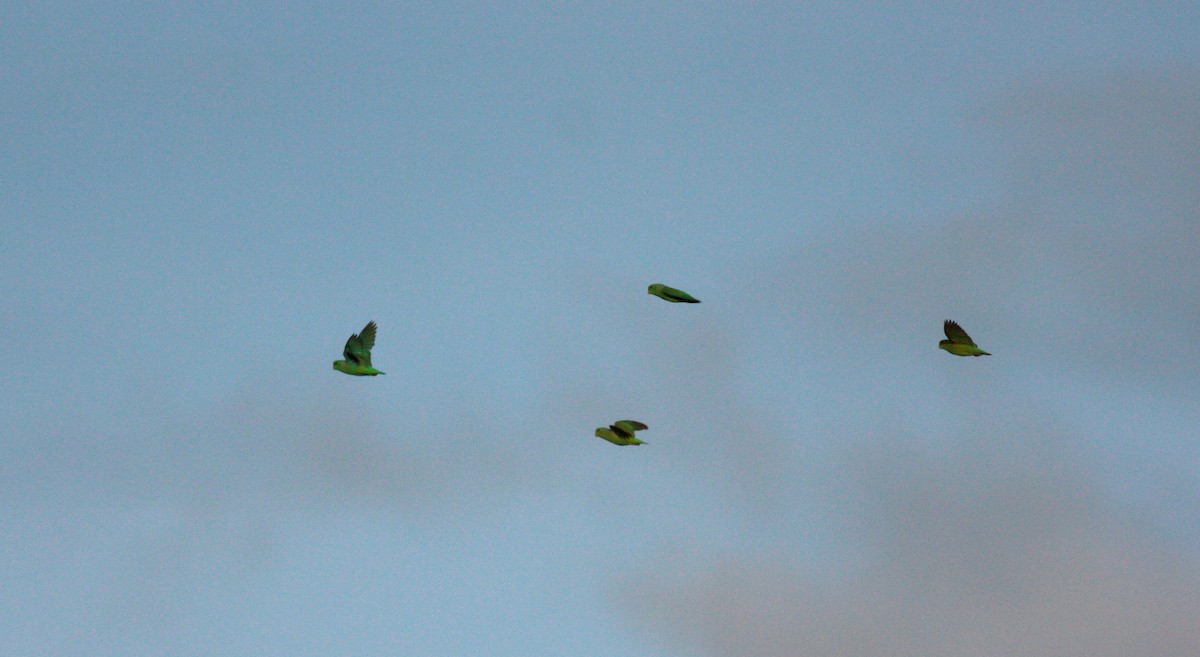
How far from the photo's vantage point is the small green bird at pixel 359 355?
98.1m

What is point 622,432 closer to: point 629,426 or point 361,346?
point 629,426

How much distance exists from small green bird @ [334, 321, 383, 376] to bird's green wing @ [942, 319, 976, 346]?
131 ft

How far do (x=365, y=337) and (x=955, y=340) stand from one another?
41.4 meters

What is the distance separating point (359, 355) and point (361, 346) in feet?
2.75

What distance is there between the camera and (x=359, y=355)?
9900 cm

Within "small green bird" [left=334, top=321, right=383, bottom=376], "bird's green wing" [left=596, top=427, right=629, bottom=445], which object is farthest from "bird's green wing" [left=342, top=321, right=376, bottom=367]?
"bird's green wing" [left=596, top=427, right=629, bottom=445]

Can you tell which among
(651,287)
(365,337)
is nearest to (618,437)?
(651,287)

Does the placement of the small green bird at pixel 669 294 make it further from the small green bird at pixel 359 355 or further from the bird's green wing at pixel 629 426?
the small green bird at pixel 359 355

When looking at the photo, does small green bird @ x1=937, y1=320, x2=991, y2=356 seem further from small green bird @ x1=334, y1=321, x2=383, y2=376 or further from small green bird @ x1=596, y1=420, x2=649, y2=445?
small green bird @ x1=334, y1=321, x2=383, y2=376

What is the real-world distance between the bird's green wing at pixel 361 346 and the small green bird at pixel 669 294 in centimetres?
2127

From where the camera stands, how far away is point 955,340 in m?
99.3

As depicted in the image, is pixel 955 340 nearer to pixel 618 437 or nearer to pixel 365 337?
pixel 618 437

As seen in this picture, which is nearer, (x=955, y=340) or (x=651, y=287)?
(x=651, y=287)

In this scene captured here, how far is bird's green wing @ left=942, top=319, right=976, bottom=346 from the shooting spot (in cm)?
9912
